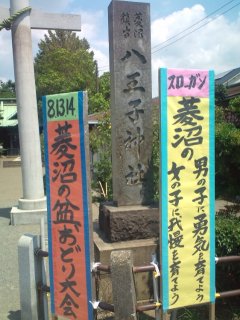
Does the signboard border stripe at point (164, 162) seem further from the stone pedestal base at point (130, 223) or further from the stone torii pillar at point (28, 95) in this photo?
the stone torii pillar at point (28, 95)

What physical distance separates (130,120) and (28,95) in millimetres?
3790

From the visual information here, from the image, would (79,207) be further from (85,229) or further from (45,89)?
(45,89)

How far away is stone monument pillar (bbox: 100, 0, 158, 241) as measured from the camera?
13.4 ft

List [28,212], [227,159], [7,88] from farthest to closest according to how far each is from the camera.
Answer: [7,88], [28,212], [227,159]

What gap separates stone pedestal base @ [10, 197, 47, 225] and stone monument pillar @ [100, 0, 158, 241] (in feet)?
11.5

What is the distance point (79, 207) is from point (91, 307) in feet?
2.71

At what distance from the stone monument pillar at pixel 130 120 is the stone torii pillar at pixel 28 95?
140 inches

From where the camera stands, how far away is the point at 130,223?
161 inches

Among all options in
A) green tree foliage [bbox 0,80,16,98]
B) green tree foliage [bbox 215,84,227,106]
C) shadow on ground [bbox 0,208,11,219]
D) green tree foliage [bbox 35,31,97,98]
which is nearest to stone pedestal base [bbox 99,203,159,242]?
shadow on ground [bbox 0,208,11,219]

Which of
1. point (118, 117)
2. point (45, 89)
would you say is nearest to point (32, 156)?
point (118, 117)

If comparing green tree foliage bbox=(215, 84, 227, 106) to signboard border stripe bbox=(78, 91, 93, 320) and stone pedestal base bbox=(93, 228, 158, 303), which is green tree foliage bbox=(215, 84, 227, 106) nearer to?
stone pedestal base bbox=(93, 228, 158, 303)

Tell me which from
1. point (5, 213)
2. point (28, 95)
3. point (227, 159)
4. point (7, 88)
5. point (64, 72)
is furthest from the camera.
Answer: point (7, 88)

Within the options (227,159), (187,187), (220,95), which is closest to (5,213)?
(227,159)

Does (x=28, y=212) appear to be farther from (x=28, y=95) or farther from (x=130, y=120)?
(x=130, y=120)
